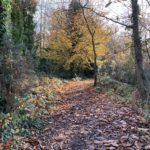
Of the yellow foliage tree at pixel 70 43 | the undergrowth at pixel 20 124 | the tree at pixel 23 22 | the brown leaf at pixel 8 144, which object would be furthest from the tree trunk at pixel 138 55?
the yellow foliage tree at pixel 70 43

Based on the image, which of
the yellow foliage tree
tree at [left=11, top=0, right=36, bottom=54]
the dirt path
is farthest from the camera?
the yellow foliage tree

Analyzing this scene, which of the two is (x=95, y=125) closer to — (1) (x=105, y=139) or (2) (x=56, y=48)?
(1) (x=105, y=139)

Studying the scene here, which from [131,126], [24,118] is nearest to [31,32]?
[24,118]

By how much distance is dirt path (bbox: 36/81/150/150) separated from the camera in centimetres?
737

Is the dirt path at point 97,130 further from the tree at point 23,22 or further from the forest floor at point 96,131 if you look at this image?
the tree at point 23,22

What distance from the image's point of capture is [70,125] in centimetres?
961

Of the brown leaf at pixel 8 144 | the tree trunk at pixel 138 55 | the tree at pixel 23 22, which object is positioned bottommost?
the brown leaf at pixel 8 144

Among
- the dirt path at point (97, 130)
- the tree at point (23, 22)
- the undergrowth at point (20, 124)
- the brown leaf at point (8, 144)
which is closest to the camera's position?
the brown leaf at point (8, 144)

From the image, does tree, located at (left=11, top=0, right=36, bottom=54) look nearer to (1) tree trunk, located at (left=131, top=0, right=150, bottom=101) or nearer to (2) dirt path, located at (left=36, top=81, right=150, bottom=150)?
(1) tree trunk, located at (left=131, top=0, right=150, bottom=101)

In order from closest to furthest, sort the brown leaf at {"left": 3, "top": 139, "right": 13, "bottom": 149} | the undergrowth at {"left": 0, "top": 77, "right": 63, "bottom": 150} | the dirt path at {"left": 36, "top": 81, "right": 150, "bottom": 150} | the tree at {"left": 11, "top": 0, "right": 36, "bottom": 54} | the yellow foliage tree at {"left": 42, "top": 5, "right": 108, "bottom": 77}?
the brown leaf at {"left": 3, "top": 139, "right": 13, "bottom": 149} → the dirt path at {"left": 36, "top": 81, "right": 150, "bottom": 150} → the undergrowth at {"left": 0, "top": 77, "right": 63, "bottom": 150} → the tree at {"left": 11, "top": 0, "right": 36, "bottom": 54} → the yellow foliage tree at {"left": 42, "top": 5, "right": 108, "bottom": 77}

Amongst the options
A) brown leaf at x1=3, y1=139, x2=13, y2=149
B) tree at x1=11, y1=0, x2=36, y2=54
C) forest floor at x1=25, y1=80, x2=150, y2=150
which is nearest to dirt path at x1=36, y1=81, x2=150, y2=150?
forest floor at x1=25, y1=80, x2=150, y2=150

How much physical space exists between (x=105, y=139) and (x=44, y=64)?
24.6 meters

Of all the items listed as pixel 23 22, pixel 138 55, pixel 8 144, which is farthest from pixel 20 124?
pixel 23 22

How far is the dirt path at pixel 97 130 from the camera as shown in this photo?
737cm
